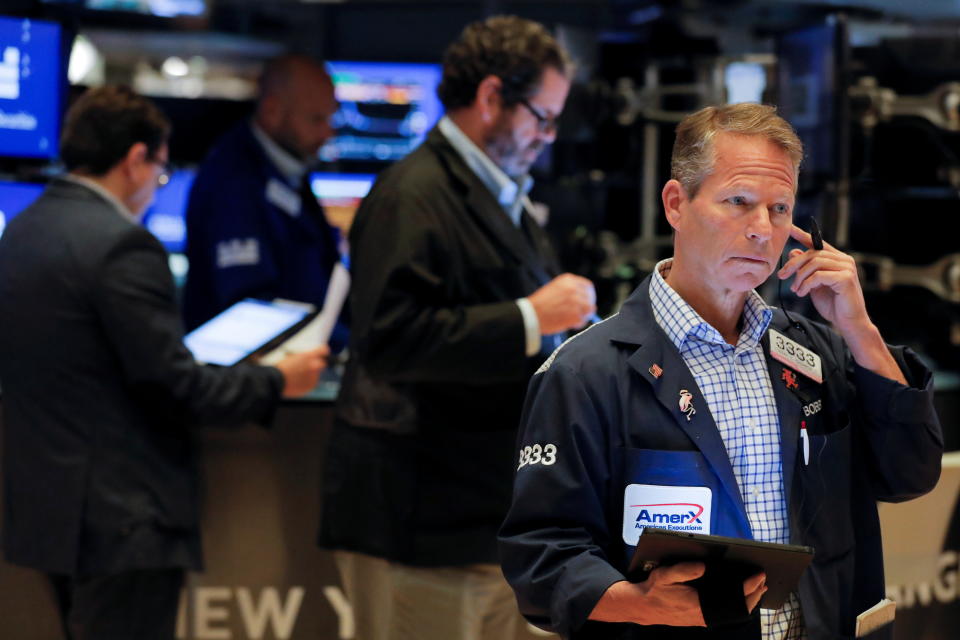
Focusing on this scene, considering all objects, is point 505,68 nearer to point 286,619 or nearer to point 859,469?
point 859,469

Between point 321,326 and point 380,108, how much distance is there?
2.54 m

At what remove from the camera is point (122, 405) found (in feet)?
9.28

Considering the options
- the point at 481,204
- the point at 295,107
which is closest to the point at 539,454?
the point at 481,204

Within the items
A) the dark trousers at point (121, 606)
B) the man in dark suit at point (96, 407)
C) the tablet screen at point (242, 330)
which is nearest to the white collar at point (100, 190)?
the man in dark suit at point (96, 407)

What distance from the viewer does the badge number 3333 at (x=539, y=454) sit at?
1.66 meters

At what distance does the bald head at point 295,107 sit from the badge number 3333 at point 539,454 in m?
2.75

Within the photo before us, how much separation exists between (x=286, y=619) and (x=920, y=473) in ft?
7.31

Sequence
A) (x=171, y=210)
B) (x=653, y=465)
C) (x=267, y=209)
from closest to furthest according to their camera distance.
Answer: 1. (x=653, y=465)
2. (x=267, y=209)
3. (x=171, y=210)

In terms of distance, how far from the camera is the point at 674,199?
1.76m

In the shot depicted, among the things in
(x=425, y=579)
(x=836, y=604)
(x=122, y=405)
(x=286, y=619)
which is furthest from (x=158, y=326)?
(x=836, y=604)

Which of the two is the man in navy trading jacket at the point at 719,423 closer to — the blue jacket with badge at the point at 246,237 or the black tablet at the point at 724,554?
the black tablet at the point at 724,554

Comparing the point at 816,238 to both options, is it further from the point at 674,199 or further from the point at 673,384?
the point at 673,384

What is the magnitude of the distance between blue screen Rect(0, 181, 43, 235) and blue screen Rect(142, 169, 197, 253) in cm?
159

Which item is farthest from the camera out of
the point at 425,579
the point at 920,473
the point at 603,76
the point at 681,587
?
the point at 603,76
